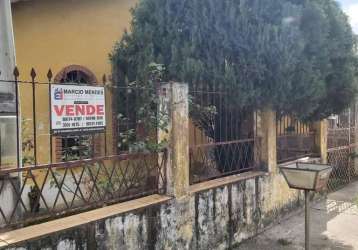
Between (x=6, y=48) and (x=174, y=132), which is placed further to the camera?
(x=174, y=132)

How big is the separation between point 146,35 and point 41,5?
2.39 m

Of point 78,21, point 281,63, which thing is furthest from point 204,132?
point 78,21

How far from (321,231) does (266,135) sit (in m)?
1.78

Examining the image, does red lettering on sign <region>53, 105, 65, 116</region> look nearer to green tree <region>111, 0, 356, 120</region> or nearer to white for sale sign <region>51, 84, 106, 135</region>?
white for sale sign <region>51, 84, 106, 135</region>

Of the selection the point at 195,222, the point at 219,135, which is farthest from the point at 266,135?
the point at 195,222

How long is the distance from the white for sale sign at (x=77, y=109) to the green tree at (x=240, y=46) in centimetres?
146

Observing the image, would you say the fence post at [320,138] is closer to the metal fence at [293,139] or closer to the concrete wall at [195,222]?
the metal fence at [293,139]

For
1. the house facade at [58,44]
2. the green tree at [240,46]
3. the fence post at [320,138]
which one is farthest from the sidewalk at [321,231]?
the house facade at [58,44]

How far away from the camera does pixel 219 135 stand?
6453mm

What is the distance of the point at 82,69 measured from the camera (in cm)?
756

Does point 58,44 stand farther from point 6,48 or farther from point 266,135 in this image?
point 266,135

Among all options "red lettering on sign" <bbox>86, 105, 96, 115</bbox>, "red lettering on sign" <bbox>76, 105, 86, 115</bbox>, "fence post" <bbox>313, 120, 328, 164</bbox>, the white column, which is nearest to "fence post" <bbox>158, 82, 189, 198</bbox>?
"red lettering on sign" <bbox>86, 105, 96, 115</bbox>

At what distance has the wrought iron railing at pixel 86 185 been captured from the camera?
145 inches

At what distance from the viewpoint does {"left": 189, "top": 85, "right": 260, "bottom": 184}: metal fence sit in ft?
18.4
